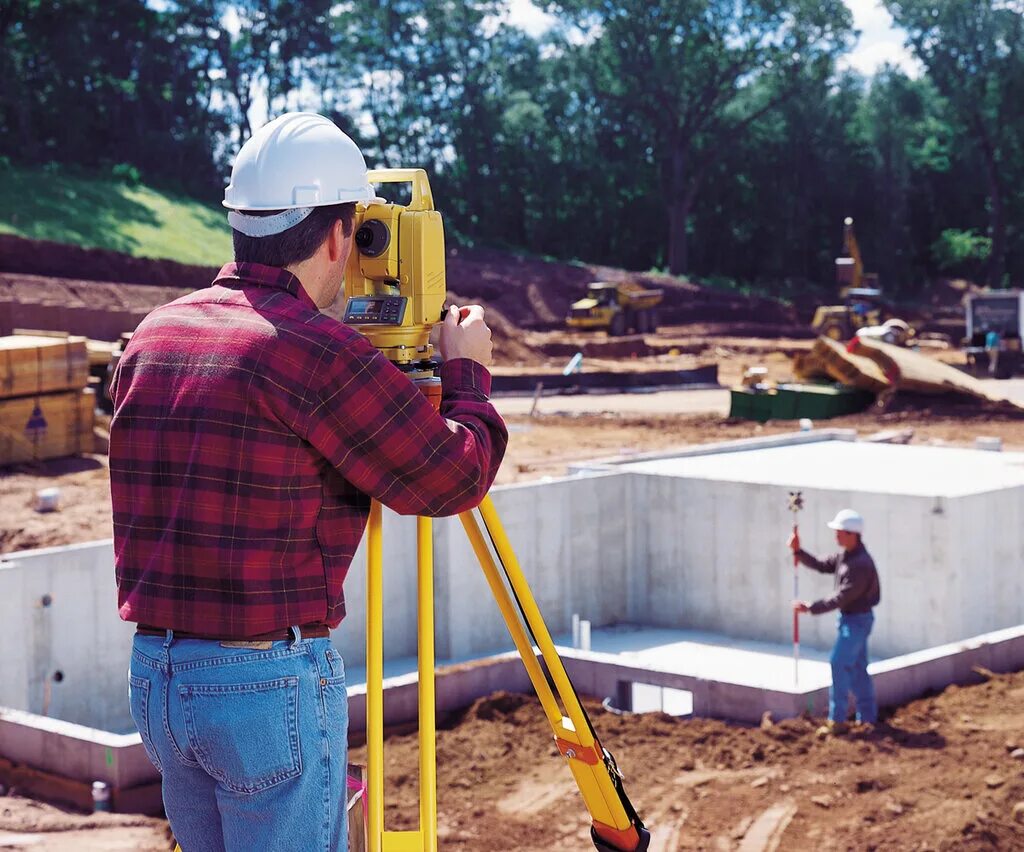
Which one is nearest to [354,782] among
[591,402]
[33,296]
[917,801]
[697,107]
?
[917,801]

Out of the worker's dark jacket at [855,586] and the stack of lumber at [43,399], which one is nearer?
the worker's dark jacket at [855,586]

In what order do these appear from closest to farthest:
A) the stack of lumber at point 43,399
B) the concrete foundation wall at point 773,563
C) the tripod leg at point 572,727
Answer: the tripod leg at point 572,727 → the concrete foundation wall at point 773,563 → the stack of lumber at point 43,399

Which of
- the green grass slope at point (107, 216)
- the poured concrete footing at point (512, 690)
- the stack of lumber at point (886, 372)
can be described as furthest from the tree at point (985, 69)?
the poured concrete footing at point (512, 690)

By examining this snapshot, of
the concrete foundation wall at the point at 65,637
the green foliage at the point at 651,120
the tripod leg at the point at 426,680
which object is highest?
the green foliage at the point at 651,120

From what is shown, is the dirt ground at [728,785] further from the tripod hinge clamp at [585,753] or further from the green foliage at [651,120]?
the green foliage at [651,120]

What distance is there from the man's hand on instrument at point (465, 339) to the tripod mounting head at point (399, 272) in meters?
0.07

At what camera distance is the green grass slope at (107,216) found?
32438 millimetres

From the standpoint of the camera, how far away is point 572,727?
9.00 ft

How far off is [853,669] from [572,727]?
20.3 ft

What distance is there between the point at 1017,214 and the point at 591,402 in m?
35.5

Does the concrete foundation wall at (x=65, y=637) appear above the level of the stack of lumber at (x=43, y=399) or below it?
below

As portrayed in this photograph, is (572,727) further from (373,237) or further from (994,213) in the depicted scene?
(994,213)

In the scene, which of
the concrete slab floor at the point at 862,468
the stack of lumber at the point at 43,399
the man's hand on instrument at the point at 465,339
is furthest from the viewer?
the stack of lumber at the point at 43,399

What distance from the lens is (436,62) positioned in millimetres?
57781
